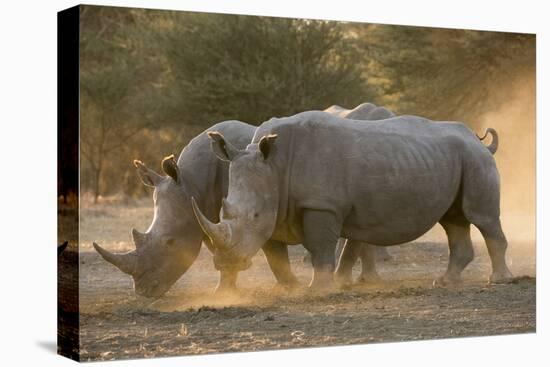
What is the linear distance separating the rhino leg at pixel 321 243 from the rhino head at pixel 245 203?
429 millimetres

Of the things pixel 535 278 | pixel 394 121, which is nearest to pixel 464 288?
pixel 535 278

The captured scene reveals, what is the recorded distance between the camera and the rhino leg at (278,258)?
13.8m

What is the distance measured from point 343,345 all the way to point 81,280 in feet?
8.80

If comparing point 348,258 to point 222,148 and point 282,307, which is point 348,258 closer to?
point 282,307

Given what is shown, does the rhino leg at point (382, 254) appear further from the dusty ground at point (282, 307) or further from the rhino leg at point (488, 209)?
the rhino leg at point (488, 209)

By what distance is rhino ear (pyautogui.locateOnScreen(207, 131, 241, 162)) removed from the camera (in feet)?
43.0

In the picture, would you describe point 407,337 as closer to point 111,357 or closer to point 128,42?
point 111,357

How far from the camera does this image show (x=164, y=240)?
13.4 metres

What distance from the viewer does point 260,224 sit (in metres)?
13.0

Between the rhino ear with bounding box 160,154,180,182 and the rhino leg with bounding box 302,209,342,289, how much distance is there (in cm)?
138

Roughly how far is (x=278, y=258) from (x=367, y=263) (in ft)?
3.78

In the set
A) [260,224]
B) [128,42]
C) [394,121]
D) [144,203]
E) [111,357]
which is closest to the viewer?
[111,357]

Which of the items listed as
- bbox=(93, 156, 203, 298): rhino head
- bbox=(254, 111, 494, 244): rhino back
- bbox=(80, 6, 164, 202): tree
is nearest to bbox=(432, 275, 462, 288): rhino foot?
bbox=(254, 111, 494, 244): rhino back

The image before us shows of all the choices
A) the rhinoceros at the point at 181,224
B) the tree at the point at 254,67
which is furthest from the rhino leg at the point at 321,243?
the tree at the point at 254,67
